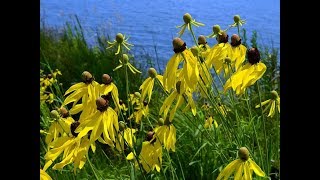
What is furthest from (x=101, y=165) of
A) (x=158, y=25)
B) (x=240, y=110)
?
(x=158, y=25)

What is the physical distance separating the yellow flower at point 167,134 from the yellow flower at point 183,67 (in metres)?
0.23

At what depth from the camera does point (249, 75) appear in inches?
48.5

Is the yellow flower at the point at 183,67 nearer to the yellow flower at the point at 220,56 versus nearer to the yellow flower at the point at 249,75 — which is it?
the yellow flower at the point at 249,75

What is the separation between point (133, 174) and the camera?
1.48 m

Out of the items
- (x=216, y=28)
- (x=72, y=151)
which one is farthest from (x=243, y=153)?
(x=216, y=28)

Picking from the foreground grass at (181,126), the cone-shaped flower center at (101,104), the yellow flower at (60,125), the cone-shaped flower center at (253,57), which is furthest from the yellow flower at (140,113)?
the cone-shaped flower center at (253,57)

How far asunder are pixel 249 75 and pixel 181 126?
1.28 meters

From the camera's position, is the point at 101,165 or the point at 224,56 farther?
the point at 101,165

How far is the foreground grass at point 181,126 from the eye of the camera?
1.69m

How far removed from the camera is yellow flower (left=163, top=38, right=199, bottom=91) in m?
1.27

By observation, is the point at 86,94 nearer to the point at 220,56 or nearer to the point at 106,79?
the point at 106,79
